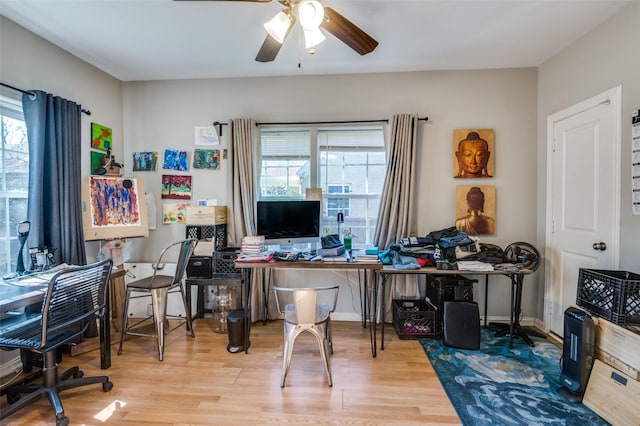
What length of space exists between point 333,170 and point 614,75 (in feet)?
7.95

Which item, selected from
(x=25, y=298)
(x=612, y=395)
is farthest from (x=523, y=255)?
(x=25, y=298)

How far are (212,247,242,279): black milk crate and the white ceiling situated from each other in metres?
1.96

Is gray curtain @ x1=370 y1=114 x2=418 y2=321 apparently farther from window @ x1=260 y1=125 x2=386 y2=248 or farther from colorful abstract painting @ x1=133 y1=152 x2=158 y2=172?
colorful abstract painting @ x1=133 y1=152 x2=158 y2=172

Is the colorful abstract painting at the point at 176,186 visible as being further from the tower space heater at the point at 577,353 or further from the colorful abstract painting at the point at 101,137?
the tower space heater at the point at 577,353

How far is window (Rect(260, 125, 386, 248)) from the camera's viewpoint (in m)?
3.16

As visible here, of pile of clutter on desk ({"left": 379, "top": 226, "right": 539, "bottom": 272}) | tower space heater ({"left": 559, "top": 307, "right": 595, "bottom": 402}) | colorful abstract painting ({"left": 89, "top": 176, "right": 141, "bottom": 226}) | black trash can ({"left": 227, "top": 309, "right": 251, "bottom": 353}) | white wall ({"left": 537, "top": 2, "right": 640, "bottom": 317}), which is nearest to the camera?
tower space heater ({"left": 559, "top": 307, "right": 595, "bottom": 402})

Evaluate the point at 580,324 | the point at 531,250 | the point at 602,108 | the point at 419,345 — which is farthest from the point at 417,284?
the point at 602,108

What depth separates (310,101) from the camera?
10.3ft

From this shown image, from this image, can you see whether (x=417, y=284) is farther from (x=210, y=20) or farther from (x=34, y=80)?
(x=34, y=80)

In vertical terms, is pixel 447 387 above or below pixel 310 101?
A: below

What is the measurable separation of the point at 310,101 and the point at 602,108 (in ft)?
8.44

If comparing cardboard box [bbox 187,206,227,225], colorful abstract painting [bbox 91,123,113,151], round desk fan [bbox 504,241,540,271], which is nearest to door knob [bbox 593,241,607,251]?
round desk fan [bbox 504,241,540,271]

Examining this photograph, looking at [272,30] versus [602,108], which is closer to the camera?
[272,30]

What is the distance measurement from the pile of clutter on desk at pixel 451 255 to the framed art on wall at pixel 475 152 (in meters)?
0.72
